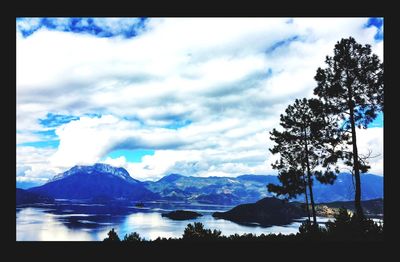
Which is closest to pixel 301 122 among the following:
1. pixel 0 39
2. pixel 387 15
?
pixel 387 15

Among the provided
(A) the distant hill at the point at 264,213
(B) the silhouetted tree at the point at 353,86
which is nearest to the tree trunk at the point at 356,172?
(B) the silhouetted tree at the point at 353,86

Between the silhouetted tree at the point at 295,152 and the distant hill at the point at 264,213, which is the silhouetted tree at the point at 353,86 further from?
the distant hill at the point at 264,213

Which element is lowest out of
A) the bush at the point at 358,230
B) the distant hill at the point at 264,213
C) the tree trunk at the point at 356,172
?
the distant hill at the point at 264,213

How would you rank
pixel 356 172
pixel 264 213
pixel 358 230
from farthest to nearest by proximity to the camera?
pixel 264 213
pixel 356 172
pixel 358 230

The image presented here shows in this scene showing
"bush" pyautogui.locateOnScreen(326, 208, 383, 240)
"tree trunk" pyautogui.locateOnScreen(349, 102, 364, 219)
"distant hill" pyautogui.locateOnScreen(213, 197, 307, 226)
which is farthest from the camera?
"distant hill" pyautogui.locateOnScreen(213, 197, 307, 226)

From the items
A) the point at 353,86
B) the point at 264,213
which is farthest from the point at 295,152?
the point at 264,213

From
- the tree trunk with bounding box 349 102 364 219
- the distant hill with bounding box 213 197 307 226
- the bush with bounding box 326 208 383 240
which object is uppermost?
the tree trunk with bounding box 349 102 364 219

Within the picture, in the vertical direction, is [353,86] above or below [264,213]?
above

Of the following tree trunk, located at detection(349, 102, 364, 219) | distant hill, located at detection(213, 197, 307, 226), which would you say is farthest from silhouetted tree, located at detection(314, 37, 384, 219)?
distant hill, located at detection(213, 197, 307, 226)

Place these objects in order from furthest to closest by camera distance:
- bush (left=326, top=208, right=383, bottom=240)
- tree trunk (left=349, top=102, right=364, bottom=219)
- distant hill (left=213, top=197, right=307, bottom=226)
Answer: distant hill (left=213, top=197, right=307, bottom=226), tree trunk (left=349, top=102, right=364, bottom=219), bush (left=326, top=208, right=383, bottom=240)

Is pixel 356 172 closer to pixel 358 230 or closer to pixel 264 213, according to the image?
pixel 358 230

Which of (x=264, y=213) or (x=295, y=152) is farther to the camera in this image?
(x=264, y=213)

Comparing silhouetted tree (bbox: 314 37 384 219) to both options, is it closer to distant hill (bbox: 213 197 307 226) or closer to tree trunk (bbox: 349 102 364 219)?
tree trunk (bbox: 349 102 364 219)

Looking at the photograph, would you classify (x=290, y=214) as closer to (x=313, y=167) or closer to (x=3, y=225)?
(x=313, y=167)
